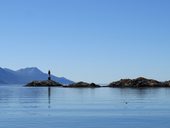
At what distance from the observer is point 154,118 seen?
3086 inches

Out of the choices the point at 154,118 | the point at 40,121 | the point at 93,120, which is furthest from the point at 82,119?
the point at 154,118

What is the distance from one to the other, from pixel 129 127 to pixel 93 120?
35.8ft

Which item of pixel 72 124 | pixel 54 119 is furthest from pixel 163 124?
pixel 54 119

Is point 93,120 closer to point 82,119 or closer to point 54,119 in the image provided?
point 82,119

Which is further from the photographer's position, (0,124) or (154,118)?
(154,118)

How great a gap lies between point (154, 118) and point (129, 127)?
581 inches

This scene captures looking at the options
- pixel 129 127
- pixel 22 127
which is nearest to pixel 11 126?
pixel 22 127

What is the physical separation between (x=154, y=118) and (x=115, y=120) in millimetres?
8115

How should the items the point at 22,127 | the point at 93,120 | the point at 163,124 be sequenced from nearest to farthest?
the point at 22,127 < the point at 163,124 < the point at 93,120

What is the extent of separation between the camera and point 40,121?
7225 cm

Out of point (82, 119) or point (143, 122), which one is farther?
point (82, 119)

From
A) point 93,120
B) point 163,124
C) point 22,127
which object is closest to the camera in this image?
point 22,127

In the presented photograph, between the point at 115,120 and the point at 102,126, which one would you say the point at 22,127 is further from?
the point at 115,120

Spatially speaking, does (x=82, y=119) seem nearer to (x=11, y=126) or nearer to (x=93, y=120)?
(x=93, y=120)
